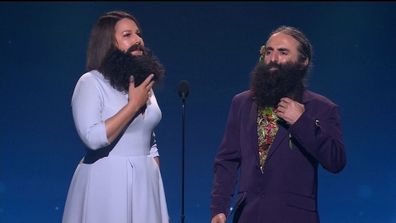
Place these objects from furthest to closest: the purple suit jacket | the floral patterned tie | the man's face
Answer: the man's face, the floral patterned tie, the purple suit jacket

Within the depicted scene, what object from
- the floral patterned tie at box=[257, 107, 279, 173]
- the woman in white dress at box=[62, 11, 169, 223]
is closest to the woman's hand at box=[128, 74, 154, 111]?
the woman in white dress at box=[62, 11, 169, 223]

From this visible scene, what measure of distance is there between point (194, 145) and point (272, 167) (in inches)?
90.4

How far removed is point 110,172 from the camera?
9.58 feet

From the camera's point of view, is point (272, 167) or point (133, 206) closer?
point (272, 167)

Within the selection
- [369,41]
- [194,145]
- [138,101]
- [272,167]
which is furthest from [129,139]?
[369,41]

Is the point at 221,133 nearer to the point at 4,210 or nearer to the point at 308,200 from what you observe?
the point at 4,210

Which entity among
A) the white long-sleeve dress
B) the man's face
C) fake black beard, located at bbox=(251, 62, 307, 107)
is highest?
the man's face

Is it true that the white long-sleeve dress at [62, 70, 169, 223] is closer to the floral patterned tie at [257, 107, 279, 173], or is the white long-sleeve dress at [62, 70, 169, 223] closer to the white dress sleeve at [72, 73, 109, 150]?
the white dress sleeve at [72, 73, 109, 150]

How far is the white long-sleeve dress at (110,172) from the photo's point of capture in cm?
289

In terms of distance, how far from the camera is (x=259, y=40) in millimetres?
4984

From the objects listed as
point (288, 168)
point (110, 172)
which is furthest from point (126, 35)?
point (288, 168)

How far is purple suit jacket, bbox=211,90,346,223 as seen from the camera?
2699 mm

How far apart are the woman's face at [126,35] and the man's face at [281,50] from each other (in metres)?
0.59

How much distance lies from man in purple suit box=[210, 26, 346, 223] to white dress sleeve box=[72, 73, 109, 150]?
1.78 feet
